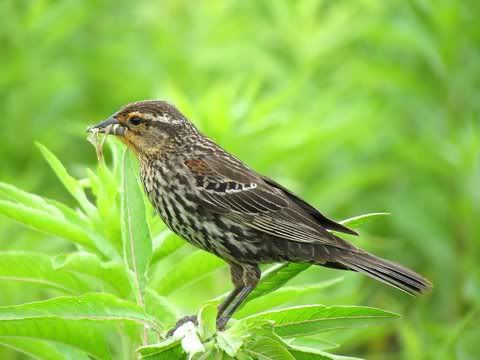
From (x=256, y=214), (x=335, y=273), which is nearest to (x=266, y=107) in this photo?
(x=335, y=273)

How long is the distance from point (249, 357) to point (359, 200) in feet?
18.8

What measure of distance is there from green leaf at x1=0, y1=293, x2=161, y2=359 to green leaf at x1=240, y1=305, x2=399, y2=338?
428 mm

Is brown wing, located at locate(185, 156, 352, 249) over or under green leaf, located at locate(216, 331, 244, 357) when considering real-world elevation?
over

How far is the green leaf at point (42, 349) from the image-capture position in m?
3.99

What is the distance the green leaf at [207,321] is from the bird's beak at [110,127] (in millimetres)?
1394

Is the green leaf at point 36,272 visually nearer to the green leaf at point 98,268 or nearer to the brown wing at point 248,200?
the green leaf at point 98,268

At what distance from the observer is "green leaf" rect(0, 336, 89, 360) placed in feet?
13.1

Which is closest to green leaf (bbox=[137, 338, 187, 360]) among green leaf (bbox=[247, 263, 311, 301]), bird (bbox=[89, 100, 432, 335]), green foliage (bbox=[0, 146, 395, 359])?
green foliage (bbox=[0, 146, 395, 359])

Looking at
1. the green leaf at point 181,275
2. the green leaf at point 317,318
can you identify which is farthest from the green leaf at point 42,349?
the green leaf at point 317,318

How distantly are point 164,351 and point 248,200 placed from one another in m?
1.49

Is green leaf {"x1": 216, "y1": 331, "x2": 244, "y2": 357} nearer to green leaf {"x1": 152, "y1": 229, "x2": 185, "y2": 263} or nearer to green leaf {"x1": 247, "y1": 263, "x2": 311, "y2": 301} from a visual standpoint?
green leaf {"x1": 247, "y1": 263, "x2": 311, "y2": 301}

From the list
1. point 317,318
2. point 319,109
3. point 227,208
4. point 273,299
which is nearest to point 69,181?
point 227,208

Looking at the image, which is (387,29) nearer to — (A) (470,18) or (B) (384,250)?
(A) (470,18)

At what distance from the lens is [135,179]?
4.05 meters
